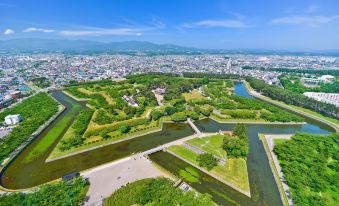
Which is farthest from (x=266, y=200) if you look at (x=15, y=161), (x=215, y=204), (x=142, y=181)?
(x=15, y=161)

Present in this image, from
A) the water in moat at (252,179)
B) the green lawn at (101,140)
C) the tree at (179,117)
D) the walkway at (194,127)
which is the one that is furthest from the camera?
the tree at (179,117)

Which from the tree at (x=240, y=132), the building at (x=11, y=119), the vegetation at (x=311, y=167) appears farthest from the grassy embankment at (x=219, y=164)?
the building at (x=11, y=119)

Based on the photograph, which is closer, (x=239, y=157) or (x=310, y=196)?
(x=310, y=196)

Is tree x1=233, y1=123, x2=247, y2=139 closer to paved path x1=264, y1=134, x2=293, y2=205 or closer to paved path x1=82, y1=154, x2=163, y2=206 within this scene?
paved path x1=264, y1=134, x2=293, y2=205

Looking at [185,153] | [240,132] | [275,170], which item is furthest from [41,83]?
[275,170]

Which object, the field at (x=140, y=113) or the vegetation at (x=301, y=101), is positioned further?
the vegetation at (x=301, y=101)

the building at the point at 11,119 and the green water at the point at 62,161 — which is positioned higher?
the building at the point at 11,119

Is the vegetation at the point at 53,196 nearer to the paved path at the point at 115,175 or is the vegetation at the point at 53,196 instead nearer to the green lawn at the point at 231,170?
the paved path at the point at 115,175

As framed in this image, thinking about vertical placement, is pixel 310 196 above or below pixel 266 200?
above

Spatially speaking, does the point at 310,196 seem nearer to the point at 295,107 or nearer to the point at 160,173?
the point at 160,173
